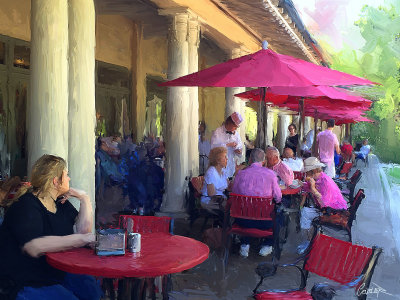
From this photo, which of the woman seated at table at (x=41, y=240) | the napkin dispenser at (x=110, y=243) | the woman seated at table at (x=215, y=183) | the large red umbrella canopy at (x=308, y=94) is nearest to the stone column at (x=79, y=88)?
the woman seated at table at (x=215, y=183)

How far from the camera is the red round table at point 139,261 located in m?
2.98

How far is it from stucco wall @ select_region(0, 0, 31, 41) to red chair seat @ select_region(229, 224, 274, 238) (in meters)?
4.84

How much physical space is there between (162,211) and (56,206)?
17.9 ft

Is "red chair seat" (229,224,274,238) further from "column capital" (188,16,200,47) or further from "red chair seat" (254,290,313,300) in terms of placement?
"column capital" (188,16,200,47)

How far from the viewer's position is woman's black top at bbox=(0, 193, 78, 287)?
313 centimetres

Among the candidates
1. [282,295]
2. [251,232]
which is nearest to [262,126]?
[251,232]

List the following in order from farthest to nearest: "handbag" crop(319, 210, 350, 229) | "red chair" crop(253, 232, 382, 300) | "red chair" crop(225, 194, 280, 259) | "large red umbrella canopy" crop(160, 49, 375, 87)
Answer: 1. "handbag" crop(319, 210, 350, 229)
2. "red chair" crop(225, 194, 280, 259)
3. "large red umbrella canopy" crop(160, 49, 375, 87)
4. "red chair" crop(253, 232, 382, 300)

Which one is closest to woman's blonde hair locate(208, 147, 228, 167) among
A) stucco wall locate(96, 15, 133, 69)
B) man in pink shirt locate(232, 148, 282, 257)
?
man in pink shirt locate(232, 148, 282, 257)

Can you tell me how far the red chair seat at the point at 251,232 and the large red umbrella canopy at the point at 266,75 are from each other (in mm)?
1581

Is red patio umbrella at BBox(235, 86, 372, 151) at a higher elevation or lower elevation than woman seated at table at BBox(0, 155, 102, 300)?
higher

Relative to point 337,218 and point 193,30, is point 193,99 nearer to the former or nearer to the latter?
point 193,30

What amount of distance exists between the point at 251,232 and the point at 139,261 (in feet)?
9.43

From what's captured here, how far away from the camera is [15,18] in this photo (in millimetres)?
8445

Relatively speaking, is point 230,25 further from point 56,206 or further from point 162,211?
point 56,206
